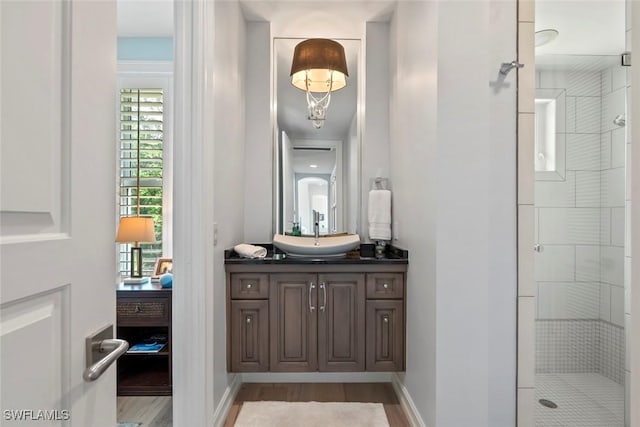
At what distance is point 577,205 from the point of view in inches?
73.7

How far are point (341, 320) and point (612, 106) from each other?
191 centimetres

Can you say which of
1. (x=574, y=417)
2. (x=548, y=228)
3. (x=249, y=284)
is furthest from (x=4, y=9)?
(x=574, y=417)

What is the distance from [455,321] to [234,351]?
1.39 metres

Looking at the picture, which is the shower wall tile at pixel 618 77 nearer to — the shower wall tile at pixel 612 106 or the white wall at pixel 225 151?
the shower wall tile at pixel 612 106

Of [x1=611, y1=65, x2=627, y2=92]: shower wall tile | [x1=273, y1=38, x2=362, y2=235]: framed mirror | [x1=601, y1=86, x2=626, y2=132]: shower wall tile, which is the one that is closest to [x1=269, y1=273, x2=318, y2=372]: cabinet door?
[x1=273, y1=38, x2=362, y2=235]: framed mirror

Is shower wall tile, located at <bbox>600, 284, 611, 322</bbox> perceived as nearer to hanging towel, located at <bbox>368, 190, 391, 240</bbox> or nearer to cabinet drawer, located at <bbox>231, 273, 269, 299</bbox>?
hanging towel, located at <bbox>368, 190, 391, 240</bbox>

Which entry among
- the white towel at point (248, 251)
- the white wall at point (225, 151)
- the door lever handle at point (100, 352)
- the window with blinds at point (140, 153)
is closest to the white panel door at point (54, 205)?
the door lever handle at point (100, 352)

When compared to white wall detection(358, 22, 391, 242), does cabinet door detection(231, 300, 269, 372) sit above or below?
below

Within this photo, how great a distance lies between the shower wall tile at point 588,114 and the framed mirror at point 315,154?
1.45 meters

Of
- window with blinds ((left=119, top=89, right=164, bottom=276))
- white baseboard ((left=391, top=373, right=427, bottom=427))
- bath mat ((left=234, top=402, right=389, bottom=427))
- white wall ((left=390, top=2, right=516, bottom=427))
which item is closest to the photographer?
white wall ((left=390, top=2, right=516, bottom=427))

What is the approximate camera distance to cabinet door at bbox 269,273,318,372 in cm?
234

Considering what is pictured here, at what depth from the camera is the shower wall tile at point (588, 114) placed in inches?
72.6

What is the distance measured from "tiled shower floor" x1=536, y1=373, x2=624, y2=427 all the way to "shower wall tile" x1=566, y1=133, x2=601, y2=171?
1.08 meters

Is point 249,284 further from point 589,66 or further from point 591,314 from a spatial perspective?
point 589,66
